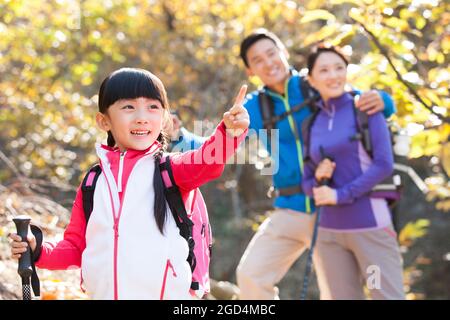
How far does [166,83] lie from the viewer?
11.8 m

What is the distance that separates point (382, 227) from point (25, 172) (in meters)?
5.75

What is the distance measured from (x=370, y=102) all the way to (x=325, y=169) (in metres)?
0.48

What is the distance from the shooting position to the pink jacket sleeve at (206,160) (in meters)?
2.83

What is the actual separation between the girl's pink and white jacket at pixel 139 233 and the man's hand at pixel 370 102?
203 cm

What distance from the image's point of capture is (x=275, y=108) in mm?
5414

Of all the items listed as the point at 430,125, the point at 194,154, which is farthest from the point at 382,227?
the point at 194,154

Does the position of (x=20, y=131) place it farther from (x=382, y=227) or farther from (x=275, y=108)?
(x=382, y=227)

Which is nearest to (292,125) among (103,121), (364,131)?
(364,131)

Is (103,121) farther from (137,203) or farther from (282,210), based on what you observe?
(282,210)

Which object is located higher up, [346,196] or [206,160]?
[346,196]

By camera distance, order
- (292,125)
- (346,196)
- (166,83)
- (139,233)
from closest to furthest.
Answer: (139,233) < (346,196) < (292,125) < (166,83)

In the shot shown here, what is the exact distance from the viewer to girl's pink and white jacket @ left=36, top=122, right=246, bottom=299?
2.87 metres

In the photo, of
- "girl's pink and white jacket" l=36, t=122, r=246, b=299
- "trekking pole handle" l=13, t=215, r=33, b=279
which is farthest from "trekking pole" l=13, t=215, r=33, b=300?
"girl's pink and white jacket" l=36, t=122, r=246, b=299

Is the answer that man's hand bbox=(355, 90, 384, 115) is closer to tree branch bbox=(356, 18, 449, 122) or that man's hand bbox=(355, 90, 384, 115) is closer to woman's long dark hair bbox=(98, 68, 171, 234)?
tree branch bbox=(356, 18, 449, 122)
